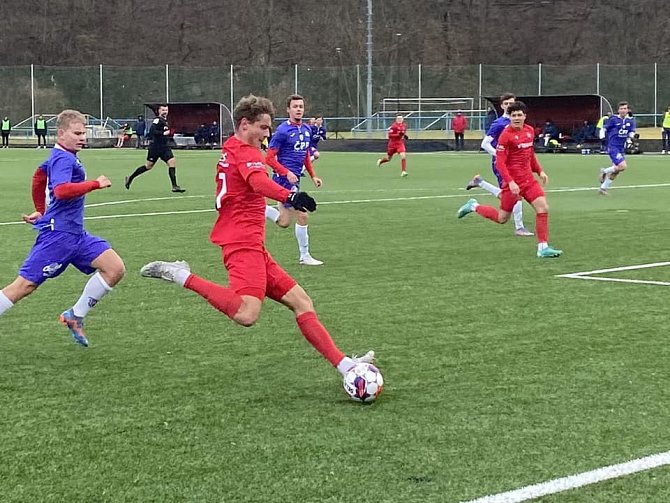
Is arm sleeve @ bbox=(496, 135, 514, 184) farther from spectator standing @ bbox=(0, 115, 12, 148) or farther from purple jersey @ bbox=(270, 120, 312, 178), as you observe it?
spectator standing @ bbox=(0, 115, 12, 148)

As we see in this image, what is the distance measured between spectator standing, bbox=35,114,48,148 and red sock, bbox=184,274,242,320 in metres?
50.9

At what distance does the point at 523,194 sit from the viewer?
1384 cm

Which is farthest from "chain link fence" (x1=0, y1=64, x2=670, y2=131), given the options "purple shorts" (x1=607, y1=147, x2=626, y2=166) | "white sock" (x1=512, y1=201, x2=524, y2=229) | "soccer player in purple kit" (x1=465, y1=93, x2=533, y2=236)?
"white sock" (x1=512, y1=201, x2=524, y2=229)

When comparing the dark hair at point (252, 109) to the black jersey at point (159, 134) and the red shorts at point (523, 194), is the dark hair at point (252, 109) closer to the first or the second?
the red shorts at point (523, 194)

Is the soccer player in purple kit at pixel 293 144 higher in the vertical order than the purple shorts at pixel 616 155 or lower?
higher

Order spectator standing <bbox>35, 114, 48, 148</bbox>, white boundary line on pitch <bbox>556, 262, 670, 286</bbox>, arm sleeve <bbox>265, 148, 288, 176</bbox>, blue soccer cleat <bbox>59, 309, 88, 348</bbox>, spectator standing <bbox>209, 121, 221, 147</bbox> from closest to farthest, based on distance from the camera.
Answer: blue soccer cleat <bbox>59, 309, 88, 348</bbox> → white boundary line on pitch <bbox>556, 262, 670, 286</bbox> → arm sleeve <bbox>265, 148, 288, 176</bbox> → spectator standing <bbox>209, 121, 221, 147</bbox> → spectator standing <bbox>35, 114, 48, 148</bbox>

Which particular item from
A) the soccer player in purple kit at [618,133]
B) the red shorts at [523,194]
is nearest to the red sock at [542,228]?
the red shorts at [523,194]

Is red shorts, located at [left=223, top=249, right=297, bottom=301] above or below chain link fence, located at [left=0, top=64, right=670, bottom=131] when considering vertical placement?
below

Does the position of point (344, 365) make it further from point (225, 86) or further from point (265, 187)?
point (225, 86)

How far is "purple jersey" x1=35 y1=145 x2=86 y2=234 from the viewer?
7633 millimetres

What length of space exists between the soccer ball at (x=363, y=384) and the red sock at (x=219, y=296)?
831mm

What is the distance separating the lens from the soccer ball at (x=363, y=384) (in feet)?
20.8

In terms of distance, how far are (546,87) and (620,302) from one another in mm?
50642

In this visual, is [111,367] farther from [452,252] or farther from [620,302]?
[452,252]
